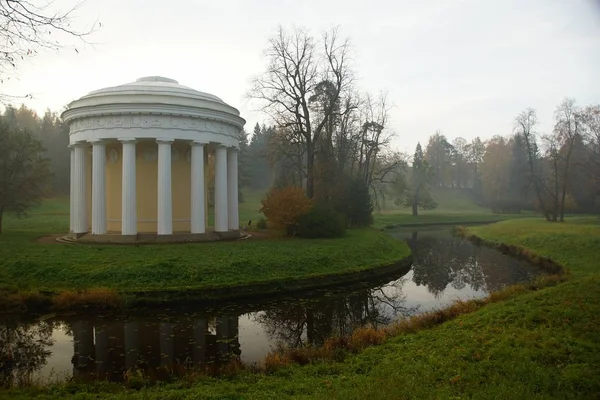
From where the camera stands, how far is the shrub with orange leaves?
2588cm

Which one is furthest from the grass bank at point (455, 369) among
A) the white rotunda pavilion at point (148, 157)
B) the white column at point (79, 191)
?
the white column at point (79, 191)

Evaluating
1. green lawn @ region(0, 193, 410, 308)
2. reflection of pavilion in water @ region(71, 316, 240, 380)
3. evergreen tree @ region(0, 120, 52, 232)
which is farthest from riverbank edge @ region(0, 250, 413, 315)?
evergreen tree @ region(0, 120, 52, 232)

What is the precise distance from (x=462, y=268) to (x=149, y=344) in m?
18.0

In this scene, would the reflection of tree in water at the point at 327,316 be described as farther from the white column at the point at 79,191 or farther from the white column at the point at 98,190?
the white column at the point at 79,191

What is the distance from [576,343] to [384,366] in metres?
3.78

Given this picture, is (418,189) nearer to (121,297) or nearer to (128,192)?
(128,192)

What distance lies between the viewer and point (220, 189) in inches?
1011

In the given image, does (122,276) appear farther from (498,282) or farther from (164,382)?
(498,282)

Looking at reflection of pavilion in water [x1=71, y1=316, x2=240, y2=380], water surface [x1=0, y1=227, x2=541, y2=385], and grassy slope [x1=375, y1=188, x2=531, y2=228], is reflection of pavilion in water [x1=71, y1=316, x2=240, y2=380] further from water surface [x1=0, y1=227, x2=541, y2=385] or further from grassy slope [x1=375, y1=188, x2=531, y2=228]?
grassy slope [x1=375, y1=188, x2=531, y2=228]

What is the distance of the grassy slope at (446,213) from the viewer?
57.8 metres

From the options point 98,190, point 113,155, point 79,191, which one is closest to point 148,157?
point 113,155

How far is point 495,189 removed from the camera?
7606 centimetres

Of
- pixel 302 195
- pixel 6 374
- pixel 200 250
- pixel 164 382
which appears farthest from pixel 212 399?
pixel 302 195

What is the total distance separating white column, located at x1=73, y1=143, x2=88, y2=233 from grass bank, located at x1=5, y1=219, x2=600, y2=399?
62.2 ft
